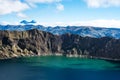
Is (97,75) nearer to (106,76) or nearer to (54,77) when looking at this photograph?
(106,76)

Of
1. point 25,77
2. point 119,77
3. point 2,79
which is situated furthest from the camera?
point 119,77

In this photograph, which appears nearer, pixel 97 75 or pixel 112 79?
pixel 112 79

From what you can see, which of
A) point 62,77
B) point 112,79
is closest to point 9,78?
point 62,77

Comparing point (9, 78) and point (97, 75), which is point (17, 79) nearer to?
point (9, 78)

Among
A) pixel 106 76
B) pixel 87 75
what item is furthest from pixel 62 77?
pixel 106 76

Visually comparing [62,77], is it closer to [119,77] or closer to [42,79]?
[42,79]

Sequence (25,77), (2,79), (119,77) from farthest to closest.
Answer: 1. (119,77)
2. (25,77)
3. (2,79)

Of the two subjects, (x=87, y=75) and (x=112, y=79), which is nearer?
(x=112, y=79)
